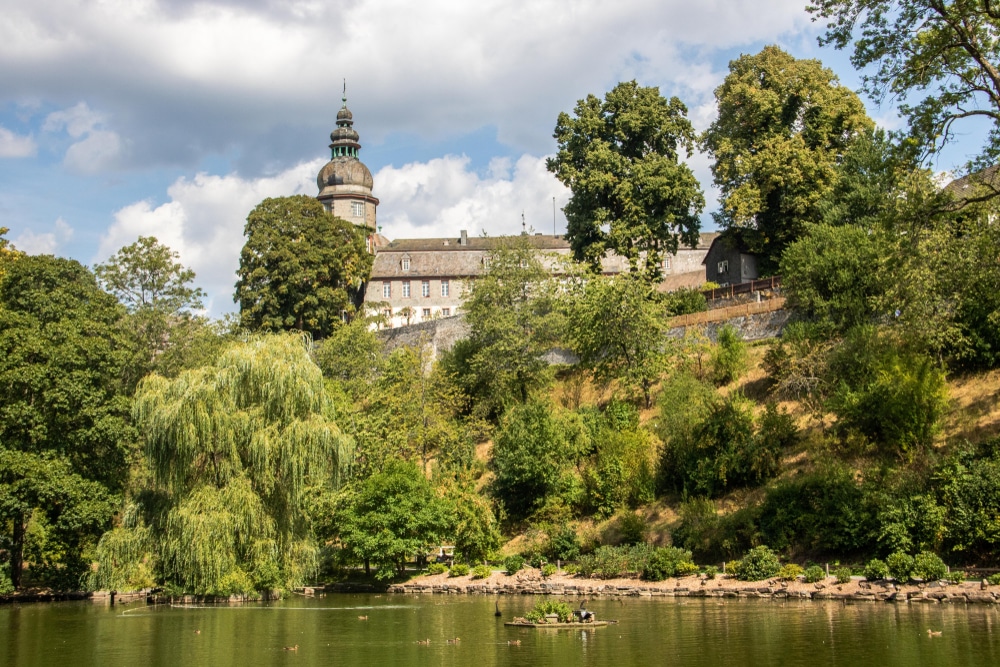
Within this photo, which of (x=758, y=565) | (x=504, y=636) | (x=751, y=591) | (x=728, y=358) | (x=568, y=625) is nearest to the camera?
(x=504, y=636)

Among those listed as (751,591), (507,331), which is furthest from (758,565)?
(507,331)

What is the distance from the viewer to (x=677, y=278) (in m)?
63.6

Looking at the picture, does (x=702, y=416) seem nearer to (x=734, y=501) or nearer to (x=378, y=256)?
(x=734, y=501)

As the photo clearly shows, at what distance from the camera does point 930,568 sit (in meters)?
26.9

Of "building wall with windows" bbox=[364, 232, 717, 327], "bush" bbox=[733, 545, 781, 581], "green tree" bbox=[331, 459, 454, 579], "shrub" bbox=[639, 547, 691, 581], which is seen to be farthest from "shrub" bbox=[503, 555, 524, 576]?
"building wall with windows" bbox=[364, 232, 717, 327]

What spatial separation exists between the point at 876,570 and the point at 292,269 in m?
41.8

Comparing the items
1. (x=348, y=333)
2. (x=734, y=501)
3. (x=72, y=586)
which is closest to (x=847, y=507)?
(x=734, y=501)

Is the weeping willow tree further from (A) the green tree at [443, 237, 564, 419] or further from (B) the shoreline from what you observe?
(A) the green tree at [443, 237, 564, 419]

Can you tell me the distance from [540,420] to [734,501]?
27.4 feet

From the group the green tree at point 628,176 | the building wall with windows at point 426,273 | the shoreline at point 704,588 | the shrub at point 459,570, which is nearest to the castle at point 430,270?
the building wall with windows at point 426,273

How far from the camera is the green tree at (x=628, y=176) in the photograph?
49.5 metres

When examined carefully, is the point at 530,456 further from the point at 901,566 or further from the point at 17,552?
the point at 17,552

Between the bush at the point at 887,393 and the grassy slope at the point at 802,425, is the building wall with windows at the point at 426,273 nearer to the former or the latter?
the grassy slope at the point at 802,425

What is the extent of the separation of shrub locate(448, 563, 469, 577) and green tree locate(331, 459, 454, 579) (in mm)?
1221
